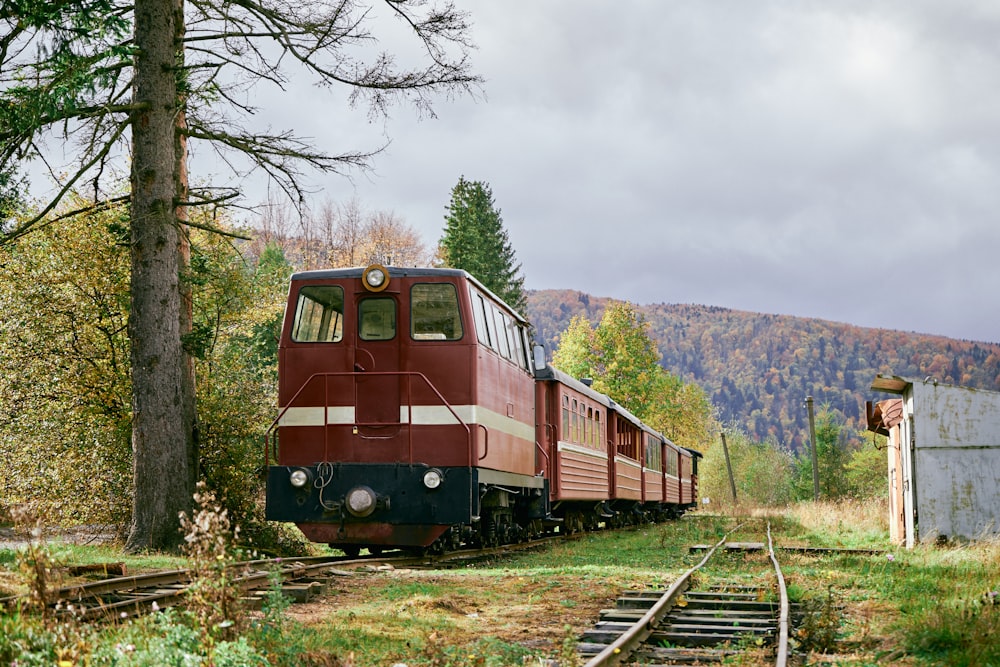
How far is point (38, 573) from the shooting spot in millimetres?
5805

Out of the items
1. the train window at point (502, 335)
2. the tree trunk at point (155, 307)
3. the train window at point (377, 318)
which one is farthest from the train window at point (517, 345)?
the tree trunk at point (155, 307)

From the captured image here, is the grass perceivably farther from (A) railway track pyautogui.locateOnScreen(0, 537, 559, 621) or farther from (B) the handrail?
(B) the handrail

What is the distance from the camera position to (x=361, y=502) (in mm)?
12453

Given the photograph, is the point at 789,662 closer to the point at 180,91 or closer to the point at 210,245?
the point at 180,91

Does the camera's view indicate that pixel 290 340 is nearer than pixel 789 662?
No

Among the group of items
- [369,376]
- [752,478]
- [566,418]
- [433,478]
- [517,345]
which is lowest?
[752,478]

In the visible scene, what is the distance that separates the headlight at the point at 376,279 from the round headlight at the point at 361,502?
2477 mm

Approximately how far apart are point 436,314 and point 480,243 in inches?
1892

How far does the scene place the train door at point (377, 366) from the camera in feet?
42.4

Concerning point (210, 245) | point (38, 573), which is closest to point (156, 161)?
point (210, 245)

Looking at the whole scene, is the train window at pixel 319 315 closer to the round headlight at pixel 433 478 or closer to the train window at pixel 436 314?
the train window at pixel 436 314

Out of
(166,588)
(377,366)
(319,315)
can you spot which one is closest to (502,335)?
(377,366)

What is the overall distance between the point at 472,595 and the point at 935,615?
13.2 feet

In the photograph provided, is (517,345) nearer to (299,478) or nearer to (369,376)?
(369,376)
